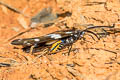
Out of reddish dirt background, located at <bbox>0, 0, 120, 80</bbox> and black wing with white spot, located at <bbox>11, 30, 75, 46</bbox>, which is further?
black wing with white spot, located at <bbox>11, 30, 75, 46</bbox>

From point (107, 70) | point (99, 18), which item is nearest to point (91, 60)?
point (107, 70)

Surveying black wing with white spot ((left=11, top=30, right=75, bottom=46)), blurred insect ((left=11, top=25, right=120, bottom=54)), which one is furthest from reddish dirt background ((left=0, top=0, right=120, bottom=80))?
black wing with white spot ((left=11, top=30, right=75, bottom=46))

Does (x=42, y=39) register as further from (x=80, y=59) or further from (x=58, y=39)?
(x=80, y=59)

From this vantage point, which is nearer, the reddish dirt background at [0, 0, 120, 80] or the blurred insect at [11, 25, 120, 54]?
the reddish dirt background at [0, 0, 120, 80]

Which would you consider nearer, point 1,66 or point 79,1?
point 1,66

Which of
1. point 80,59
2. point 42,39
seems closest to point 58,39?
Result: point 42,39

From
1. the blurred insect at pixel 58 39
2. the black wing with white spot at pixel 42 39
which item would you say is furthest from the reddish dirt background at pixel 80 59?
the black wing with white spot at pixel 42 39

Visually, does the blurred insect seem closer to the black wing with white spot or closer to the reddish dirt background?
the black wing with white spot

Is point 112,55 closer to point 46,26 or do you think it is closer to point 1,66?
point 1,66

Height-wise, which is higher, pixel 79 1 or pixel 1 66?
pixel 79 1
